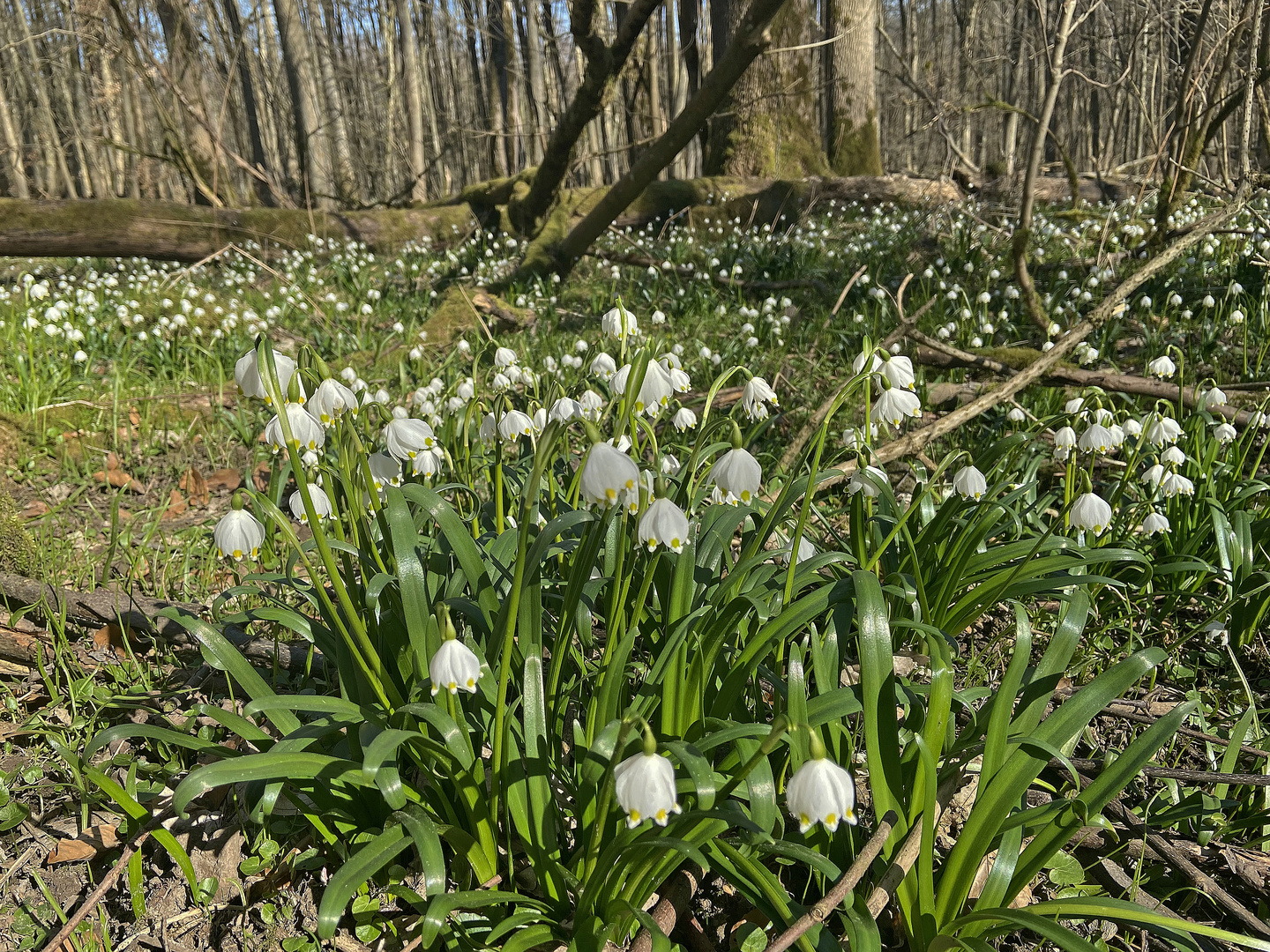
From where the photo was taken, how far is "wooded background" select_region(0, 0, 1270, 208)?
6273 mm

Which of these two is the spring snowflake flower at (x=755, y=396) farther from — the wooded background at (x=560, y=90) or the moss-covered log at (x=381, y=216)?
the moss-covered log at (x=381, y=216)

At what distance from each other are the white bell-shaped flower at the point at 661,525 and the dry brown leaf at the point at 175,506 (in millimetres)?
3134

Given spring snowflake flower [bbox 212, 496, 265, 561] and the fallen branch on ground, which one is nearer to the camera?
spring snowflake flower [bbox 212, 496, 265, 561]


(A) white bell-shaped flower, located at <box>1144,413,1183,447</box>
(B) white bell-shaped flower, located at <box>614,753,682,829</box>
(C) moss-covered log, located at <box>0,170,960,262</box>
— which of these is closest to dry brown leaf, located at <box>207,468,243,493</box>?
(B) white bell-shaped flower, located at <box>614,753,682,829</box>

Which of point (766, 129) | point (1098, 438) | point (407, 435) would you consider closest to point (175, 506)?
point (407, 435)

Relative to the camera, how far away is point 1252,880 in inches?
68.4

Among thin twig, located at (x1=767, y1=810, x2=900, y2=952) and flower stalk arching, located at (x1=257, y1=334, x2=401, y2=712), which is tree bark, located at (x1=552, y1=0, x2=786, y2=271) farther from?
thin twig, located at (x1=767, y1=810, x2=900, y2=952)

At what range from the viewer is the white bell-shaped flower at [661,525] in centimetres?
140

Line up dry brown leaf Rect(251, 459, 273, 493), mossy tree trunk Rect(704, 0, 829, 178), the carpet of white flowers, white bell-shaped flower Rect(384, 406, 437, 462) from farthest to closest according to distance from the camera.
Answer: mossy tree trunk Rect(704, 0, 829, 178)
dry brown leaf Rect(251, 459, 273, 493)
white bell-shaped flower Rect(384, 406, 437, 462)
the carpet of white flowers

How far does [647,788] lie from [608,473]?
475 mm

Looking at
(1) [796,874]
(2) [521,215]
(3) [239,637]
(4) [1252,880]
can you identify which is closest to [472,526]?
(3) [239,637]

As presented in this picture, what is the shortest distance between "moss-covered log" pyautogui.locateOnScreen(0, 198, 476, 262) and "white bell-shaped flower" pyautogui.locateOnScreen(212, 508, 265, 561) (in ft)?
27.5

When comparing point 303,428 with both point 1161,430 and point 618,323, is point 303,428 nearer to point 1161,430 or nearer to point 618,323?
point 618,323

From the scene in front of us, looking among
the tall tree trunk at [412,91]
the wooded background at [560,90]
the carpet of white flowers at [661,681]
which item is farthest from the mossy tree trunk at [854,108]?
the carpet of white flowers at [661,681]
